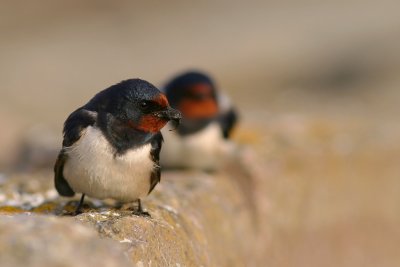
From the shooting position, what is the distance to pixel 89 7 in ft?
78.1

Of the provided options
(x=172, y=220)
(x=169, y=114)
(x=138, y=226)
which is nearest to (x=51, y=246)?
(x=138, y=226)

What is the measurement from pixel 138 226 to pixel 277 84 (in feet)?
37.9

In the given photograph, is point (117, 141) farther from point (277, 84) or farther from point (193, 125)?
point (277, 84)

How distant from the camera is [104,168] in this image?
4.46m

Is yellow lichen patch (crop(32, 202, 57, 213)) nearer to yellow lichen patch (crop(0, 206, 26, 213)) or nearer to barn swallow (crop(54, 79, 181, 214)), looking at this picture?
yellow lichen patch (crop(0, 206, 26, 213))

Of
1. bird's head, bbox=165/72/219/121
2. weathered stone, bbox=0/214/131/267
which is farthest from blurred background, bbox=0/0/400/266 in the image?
weathered stone, bbox=0/214/131/267

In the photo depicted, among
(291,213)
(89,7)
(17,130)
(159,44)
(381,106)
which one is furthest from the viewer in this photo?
(89,7)

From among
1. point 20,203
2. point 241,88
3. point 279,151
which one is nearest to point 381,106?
point 241,88

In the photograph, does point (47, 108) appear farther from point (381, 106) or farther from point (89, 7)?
point (89, 7)

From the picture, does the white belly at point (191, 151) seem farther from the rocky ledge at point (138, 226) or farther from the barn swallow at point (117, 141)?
the barn swallow at point (117, 141)

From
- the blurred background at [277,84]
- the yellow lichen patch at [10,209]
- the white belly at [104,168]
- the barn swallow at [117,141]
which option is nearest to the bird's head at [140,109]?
the barn swallow at [117,141]

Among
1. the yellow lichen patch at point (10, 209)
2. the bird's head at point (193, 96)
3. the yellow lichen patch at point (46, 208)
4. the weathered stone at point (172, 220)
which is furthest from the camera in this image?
the bird's head at point (193, 96)

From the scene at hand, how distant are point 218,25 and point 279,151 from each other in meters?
15.4

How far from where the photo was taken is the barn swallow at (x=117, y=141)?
4.48 m
